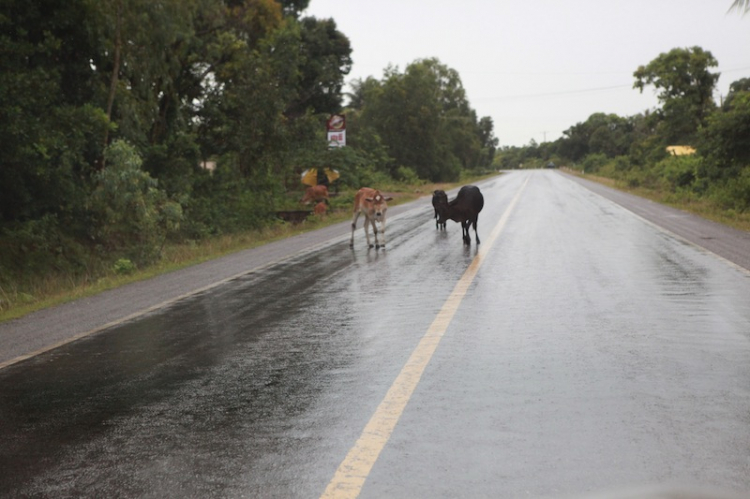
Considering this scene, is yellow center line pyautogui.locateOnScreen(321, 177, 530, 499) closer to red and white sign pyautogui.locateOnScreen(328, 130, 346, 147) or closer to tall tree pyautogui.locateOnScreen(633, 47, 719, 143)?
red and white sign pyautogui.locateOnScreen(328, 130, 346, 147)

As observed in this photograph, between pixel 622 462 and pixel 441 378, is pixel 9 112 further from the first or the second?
pixel 622 462

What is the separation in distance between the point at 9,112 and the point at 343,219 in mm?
14515

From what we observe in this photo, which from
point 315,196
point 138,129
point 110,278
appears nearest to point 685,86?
point 315,196

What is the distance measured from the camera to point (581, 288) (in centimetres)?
1088

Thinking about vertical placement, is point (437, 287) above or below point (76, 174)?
below

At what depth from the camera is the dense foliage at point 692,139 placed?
97.7 feet

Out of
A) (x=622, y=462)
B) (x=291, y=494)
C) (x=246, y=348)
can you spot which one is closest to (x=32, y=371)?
(x=246, y=348)

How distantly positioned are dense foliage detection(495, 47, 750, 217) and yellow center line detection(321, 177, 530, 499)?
840 inches

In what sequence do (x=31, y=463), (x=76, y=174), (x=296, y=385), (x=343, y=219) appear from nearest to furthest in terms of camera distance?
(x=31, y=463) → (x=296, y=385) → (x=76, y=174) → (x=343, y=219)

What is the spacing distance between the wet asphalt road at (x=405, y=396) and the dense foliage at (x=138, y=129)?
9.47 meters

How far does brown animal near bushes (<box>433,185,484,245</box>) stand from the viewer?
17.5 meters

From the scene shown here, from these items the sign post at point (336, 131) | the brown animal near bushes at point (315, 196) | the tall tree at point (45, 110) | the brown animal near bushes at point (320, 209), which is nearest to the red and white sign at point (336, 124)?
the sign post at point (336, 131)

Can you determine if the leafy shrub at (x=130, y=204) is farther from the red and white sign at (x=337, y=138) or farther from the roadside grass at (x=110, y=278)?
the red and white sign at (x=337, y=138)

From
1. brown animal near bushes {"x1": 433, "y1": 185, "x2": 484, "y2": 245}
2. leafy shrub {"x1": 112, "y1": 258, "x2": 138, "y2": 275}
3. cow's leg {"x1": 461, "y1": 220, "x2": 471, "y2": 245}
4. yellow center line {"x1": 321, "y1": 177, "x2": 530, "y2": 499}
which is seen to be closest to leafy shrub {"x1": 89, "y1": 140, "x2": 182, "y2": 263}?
leafy shrub {"x1": 112, "y1": 258, "x2": 138, "y2": 275}
